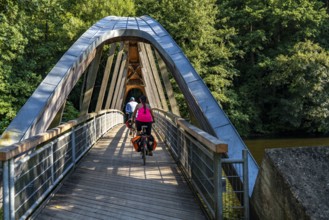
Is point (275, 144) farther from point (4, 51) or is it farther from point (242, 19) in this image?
point (4, 51)

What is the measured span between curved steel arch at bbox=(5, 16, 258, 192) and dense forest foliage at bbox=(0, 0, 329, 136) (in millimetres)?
14633

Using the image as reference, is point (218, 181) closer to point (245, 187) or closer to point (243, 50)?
point (245, 187)

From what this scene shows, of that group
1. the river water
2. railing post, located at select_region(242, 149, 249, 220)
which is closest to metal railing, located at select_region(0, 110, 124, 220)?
railing post, located at select_region(242, 149, 249, 220)

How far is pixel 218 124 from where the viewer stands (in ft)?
17.7

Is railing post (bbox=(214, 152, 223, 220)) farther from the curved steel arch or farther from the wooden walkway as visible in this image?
the curved steel arch

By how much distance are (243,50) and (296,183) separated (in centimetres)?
2927

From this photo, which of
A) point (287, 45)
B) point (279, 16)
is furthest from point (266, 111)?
point (279, 16)

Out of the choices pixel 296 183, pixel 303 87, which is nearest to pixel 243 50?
pixel 303 87

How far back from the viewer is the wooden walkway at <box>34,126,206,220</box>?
13.5 ft

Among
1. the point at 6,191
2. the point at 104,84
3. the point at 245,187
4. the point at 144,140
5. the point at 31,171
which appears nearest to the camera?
the point at 6,191

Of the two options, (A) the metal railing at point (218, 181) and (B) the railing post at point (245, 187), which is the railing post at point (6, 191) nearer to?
(A) the metal railing at point (218, 181)

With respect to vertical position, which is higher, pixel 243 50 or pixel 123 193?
pixel 243 50

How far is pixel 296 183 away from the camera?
9.48 ft

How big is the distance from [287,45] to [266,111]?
217 inches
